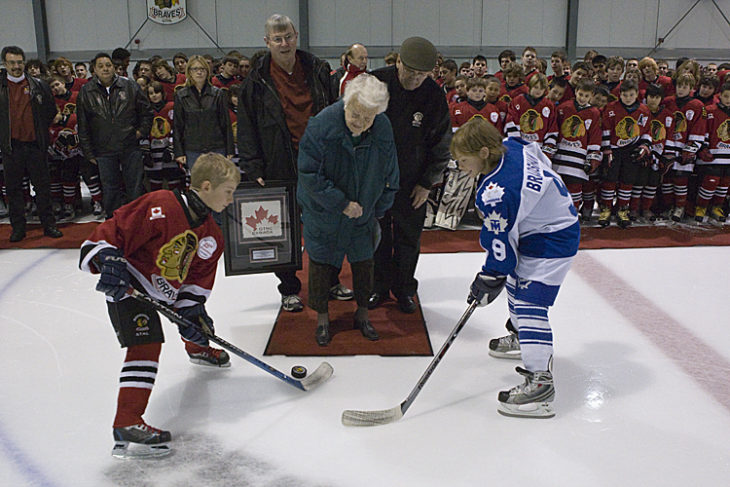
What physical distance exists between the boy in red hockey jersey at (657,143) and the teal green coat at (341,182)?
328cm

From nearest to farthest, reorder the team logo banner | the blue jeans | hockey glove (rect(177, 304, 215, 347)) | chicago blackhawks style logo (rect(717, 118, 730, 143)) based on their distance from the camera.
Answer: hockey glove (rect(177, 304, 215, 347))
the blue jeans
chicago blackhawks style logo (rect(717, 118, 730, 143))
the team logo banner

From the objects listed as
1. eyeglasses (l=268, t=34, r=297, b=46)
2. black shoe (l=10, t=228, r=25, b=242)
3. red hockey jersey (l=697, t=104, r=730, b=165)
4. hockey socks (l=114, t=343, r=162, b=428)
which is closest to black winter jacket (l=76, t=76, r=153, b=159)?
black shoe (l=10, t=228, r=25, b=242)

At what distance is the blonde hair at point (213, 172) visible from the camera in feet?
7.43

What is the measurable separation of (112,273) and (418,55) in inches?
66.6

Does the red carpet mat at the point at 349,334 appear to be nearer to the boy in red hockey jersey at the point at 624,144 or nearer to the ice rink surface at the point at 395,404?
the ice rink surface at the point at 395,404

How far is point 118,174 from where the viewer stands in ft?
16.7

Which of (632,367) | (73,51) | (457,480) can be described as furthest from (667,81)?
(73,51)

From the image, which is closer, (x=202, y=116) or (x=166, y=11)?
(x=202, y=116)

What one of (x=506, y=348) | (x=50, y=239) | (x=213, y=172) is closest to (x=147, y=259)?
(x=213, y=172)

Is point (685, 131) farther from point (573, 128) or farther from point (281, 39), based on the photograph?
point (281, 39)

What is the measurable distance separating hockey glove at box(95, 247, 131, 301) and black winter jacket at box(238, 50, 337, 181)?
1371 millimetres

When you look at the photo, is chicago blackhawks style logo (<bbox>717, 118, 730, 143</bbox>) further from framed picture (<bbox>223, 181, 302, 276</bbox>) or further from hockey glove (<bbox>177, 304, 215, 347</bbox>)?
hockey glove (<bbox>177, 304, 215, 347</bbox>)

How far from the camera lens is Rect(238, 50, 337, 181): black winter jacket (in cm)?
329

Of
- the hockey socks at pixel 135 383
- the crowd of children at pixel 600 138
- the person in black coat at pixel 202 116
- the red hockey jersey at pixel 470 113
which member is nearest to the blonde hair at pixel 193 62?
the person in black coat at pixel 202 116
